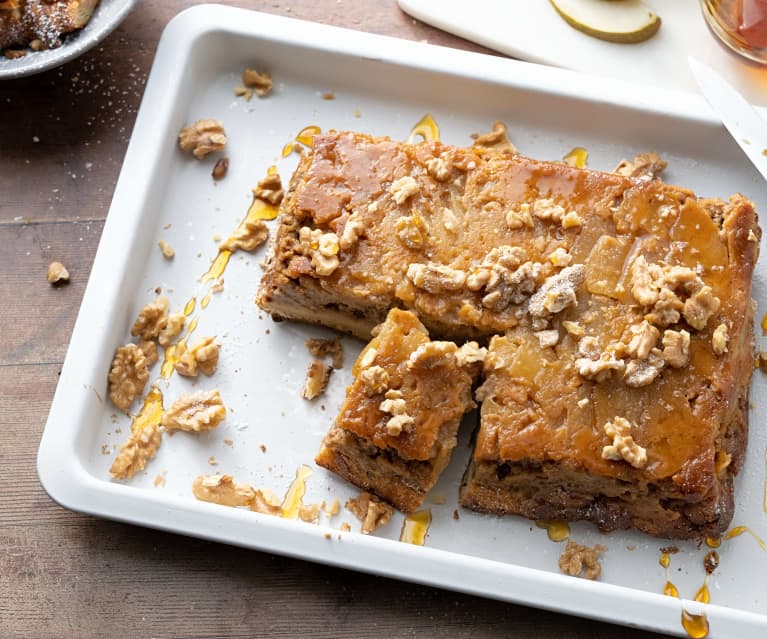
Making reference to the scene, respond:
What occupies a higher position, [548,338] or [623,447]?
[548,338]

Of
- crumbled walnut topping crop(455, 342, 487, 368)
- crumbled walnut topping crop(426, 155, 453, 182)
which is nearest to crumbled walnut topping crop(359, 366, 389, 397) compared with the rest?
crumbled walnut topping crop(455, 342, 487, 368)

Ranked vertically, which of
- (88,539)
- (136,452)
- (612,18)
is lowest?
(88,539)

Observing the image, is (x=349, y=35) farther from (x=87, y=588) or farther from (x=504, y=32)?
(x=87, y=588)

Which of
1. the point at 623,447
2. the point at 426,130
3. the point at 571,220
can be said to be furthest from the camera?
the point at 426,130

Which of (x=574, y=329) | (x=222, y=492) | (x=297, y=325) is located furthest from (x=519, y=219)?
(x=222, y=492)

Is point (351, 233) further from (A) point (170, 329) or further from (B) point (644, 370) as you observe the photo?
(B) point (644, 370)

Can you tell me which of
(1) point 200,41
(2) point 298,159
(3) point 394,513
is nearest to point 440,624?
(3) point 394,513
